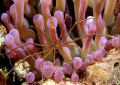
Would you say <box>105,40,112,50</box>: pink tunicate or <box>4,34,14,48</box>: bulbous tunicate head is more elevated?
<box>4,34,14,48</box>: bulbous tunicate head

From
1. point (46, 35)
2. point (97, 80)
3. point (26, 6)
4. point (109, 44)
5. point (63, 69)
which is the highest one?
point (26, 6)

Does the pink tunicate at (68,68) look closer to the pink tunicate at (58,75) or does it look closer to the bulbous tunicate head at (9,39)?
the pink tunicate at (58,75)

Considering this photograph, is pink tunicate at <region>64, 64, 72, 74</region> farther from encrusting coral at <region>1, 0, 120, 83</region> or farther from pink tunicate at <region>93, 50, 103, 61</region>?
pink tunicate at <region>93, 50, 103, 61</region>

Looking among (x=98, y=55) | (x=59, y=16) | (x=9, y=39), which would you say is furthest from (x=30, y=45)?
(x=98, y=55)

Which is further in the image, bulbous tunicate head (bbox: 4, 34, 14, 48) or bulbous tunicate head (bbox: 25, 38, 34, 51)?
bulbous tunicate head (bbox: 25, 38, 34, 51)

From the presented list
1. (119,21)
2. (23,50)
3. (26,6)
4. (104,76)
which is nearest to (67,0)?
(26,6)

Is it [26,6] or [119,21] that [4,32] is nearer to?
[26,6]

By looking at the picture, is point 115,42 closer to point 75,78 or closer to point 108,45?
point 108,45

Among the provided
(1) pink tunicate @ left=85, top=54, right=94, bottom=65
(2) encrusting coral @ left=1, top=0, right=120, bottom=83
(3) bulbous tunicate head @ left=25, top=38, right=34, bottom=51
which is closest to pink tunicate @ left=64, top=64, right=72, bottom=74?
(2) encrusting coral @ left=1, top=0, right=120, bottom=83
